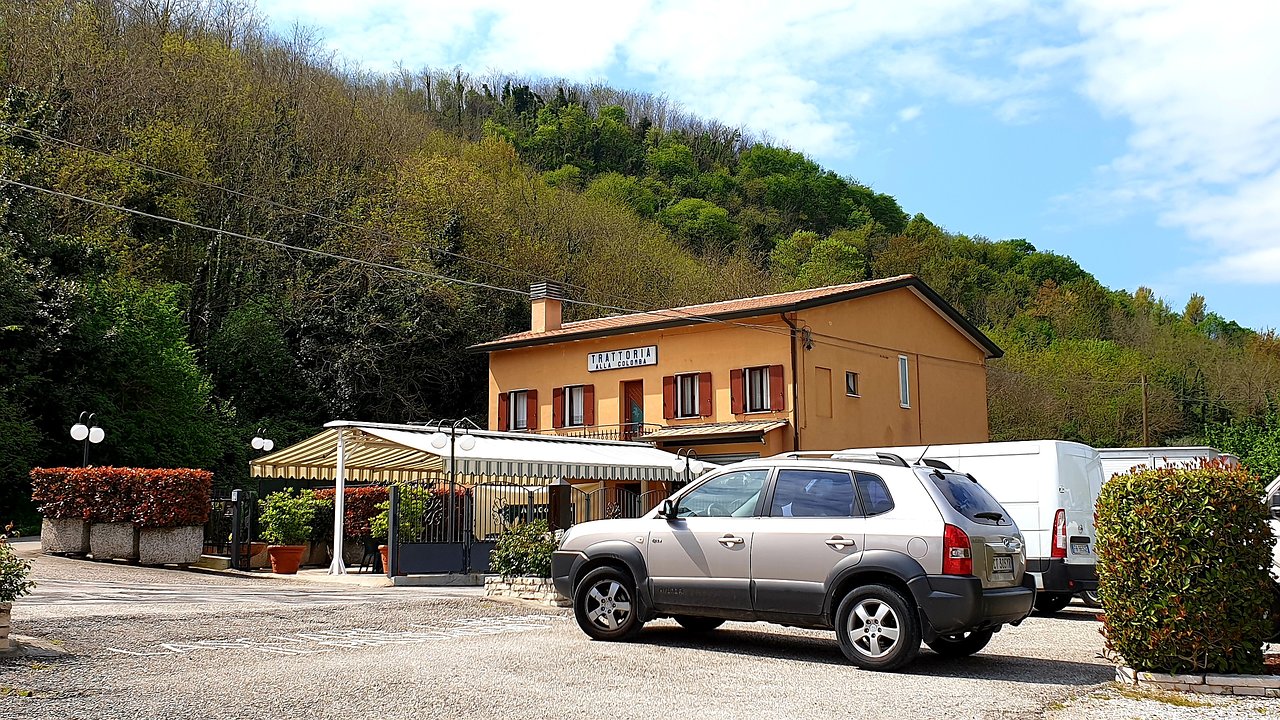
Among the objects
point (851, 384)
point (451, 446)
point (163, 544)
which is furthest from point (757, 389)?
point (163, 544)

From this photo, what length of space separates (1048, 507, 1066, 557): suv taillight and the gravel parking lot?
1151 millimetres

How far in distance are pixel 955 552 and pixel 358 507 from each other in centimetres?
1568

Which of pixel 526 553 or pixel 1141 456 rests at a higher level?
pixel 1141 456

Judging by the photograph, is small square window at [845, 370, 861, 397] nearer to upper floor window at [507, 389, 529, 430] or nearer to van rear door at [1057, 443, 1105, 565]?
upper floor window at [507, 389, 529, 430]

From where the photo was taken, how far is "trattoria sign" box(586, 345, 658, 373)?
33.1 meters

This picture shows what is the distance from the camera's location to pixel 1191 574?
7.21 meters

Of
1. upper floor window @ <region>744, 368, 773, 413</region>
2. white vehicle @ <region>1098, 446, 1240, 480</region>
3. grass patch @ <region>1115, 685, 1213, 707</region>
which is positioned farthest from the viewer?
upper floor window @ <region>744, 368, 773, 413</region>

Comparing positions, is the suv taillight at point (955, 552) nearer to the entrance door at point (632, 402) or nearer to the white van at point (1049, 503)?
the white van at point (1049, 503)

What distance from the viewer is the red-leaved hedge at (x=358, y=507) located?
21.2 metres

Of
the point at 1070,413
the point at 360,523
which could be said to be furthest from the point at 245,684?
the point at 1070,413

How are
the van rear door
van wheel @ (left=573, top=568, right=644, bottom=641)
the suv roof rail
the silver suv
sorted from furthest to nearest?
the van rear door → van wheel @ (left=573, top=568, right=644, bottom=641) → the suv roof rail → the silver suv

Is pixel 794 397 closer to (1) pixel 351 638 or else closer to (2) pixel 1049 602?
(2) pixel 1049 602

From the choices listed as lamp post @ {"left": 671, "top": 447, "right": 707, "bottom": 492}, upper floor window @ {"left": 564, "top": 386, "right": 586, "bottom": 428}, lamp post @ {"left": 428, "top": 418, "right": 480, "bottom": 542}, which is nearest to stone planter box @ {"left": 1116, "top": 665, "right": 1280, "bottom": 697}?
lamp post @ {"left": 428, "top": 418, "right": 480, "bottom": 542}

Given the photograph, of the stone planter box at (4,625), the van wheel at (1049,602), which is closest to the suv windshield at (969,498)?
the van wheel at (1049,602)
